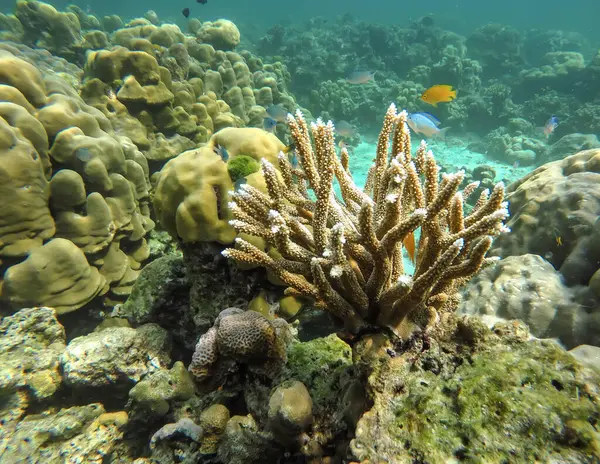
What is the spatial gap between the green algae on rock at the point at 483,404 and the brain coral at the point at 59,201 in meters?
4.05

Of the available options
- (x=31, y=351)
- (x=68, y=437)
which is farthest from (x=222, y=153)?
(x=68, y=437)

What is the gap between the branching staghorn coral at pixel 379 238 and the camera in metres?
1.65

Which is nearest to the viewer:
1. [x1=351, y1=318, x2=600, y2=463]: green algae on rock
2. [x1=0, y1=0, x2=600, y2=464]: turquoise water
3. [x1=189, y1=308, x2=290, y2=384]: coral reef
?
[x1=351, y1=318, x2=600, y2=463]: green algae on rock

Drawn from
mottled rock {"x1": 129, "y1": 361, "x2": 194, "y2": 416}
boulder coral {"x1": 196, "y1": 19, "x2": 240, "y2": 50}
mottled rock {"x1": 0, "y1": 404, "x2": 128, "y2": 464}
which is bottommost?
mottled rock {"x1": 0, "y1": 404, "x2": 128, "y2": 464}

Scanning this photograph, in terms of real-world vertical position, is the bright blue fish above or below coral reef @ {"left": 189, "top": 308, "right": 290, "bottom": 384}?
above

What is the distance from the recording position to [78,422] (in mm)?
3137

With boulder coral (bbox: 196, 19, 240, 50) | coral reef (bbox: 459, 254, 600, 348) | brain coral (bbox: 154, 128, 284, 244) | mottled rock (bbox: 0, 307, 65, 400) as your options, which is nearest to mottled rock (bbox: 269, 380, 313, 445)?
brain coral (bbox: 154, 128, 284, 244)

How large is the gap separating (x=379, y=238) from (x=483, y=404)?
3.06 feet

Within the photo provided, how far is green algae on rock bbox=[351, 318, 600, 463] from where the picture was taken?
1.10 metres

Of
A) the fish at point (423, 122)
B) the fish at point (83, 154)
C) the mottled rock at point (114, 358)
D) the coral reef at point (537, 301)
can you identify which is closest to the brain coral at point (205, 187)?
the mottled rock at point (114, 358)

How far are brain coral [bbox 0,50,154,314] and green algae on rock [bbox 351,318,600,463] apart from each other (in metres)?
4.05

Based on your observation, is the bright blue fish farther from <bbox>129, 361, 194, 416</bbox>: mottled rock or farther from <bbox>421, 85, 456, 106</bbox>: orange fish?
<bbox>421, 85, 456, 106</bbox>: orange fish

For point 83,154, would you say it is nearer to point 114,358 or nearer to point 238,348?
point 114,358

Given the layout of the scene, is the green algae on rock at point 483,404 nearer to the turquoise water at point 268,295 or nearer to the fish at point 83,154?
the turquoise water at point 268,295
